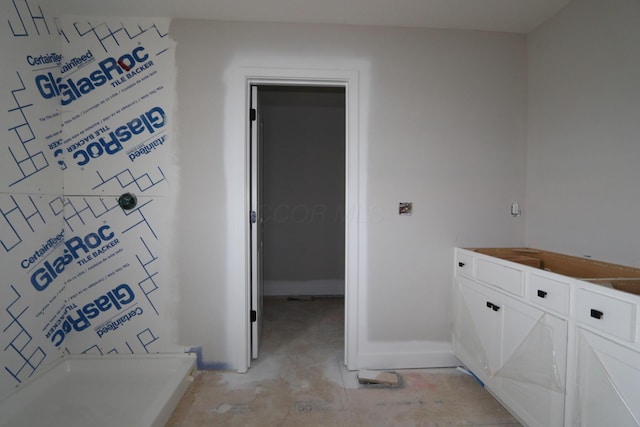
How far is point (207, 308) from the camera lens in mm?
2197

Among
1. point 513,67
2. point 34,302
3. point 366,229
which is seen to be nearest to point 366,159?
point 366,229

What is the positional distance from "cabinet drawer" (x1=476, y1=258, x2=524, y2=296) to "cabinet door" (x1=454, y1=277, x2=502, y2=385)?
0.24 ft

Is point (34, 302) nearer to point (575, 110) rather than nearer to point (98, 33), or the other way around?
point (98, 33)

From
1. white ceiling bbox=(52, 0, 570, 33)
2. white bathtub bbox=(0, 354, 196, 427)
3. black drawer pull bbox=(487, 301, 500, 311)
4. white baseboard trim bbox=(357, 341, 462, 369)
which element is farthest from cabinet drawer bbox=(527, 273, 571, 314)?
white bathtub bbox=(0, 354, 196, 427)

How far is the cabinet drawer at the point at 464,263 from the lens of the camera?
210cm

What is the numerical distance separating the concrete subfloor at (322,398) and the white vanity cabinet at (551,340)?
0.19m

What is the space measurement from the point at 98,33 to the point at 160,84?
537 mm

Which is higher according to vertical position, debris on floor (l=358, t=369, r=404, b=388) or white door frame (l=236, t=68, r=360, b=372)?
white door frame (l=236, t=68, r=360, b=372)

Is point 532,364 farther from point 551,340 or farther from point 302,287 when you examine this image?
point 302,287

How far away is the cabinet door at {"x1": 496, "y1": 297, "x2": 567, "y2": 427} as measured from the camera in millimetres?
1419

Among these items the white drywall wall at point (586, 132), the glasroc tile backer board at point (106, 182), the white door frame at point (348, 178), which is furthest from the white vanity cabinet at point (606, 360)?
the glasroc tile backer board at point (106, 182)

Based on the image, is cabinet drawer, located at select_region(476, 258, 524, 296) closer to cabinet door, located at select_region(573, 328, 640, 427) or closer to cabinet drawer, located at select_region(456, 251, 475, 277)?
cabinet drawer, located at select_region(456, 251, 475, 277)

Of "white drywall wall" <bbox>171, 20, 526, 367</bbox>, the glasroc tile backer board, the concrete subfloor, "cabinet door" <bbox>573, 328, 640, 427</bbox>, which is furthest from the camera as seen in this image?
"white drywall wall" <bbox>171, 20, 526, 367</bbox>

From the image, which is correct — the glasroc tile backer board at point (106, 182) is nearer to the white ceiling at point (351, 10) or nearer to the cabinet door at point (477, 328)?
the white ceiling at point (351, 10)
